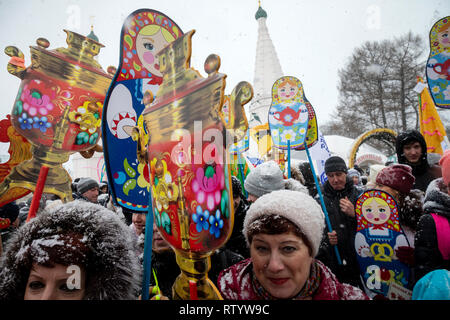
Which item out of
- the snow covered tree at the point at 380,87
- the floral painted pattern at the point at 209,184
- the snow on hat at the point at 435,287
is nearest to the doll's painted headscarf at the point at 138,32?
the floral painted pattern at the point at 209,184

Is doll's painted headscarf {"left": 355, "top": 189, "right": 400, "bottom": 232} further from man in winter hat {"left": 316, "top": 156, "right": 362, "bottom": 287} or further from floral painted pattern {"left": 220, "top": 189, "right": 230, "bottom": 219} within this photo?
floral painted pattern {"left": 220, "top": 189, "right": 230, "bottom": 219}

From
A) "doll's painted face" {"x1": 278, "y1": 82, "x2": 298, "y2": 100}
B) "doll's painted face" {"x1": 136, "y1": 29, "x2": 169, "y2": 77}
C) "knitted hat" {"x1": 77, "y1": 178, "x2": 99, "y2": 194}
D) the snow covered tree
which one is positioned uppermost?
the snow covered tree

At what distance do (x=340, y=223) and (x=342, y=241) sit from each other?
0.16m

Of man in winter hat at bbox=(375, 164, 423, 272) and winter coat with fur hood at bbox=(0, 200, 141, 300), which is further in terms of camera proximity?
man in winter hat at bbox=(375, 164, 423, 272)

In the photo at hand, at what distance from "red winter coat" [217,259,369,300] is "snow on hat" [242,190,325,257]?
0.41ft

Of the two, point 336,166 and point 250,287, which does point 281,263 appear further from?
point 336,166

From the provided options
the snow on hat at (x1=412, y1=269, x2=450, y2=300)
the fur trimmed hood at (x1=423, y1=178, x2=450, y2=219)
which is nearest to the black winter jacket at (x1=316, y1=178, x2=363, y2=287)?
the fur trimmed hood at (x1=423, y1=178, x2=450, y2=219)

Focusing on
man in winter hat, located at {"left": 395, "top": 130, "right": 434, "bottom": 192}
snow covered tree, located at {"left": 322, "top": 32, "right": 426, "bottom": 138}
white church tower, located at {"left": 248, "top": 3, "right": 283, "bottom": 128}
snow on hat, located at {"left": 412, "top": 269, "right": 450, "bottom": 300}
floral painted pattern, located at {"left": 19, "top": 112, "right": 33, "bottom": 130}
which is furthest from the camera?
white church tower, located at {"left": 248, "top": 3, "right": 283, "bottom": 128}

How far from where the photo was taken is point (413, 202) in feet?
6.42

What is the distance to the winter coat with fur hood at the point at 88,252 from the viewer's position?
2.96 ft

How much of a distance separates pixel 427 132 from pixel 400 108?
10.5m

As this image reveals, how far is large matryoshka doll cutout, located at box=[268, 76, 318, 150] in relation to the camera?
320 centimetres
